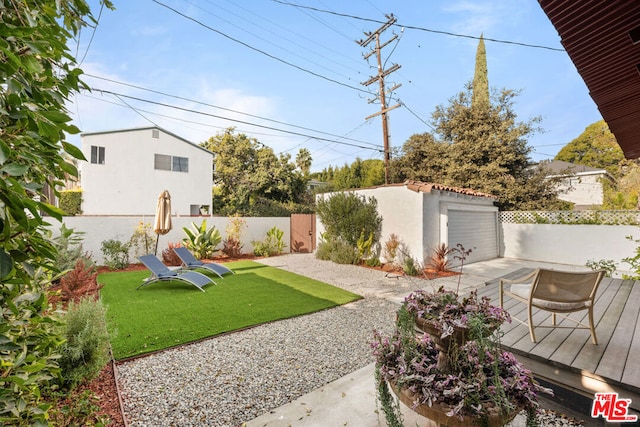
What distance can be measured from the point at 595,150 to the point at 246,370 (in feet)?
112

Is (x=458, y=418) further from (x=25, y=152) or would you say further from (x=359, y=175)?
(x=359, y=175)

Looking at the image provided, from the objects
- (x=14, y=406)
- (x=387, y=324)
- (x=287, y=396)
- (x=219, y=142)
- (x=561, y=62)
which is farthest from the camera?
(x=219, y=142)

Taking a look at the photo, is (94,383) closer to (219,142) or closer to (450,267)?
(450,267)

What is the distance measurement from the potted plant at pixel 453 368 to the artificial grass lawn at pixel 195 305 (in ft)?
10.0

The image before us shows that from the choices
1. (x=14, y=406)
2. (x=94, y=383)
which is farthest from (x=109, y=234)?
(x=14, y=406)

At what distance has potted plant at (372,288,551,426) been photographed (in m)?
1.65

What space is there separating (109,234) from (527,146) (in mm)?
18941

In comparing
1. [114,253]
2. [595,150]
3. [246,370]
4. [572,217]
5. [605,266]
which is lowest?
[246,370]

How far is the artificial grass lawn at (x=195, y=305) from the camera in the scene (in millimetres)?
4188

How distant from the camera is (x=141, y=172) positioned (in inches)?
690

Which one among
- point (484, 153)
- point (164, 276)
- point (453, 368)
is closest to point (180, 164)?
point (164, 276)

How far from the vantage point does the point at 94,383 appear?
9.74 feet

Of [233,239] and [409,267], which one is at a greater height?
[233,239]

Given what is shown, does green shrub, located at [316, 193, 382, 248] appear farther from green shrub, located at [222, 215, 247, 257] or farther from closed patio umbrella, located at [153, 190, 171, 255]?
closed patio umbrella, located at [153, 190, 171, 255]
